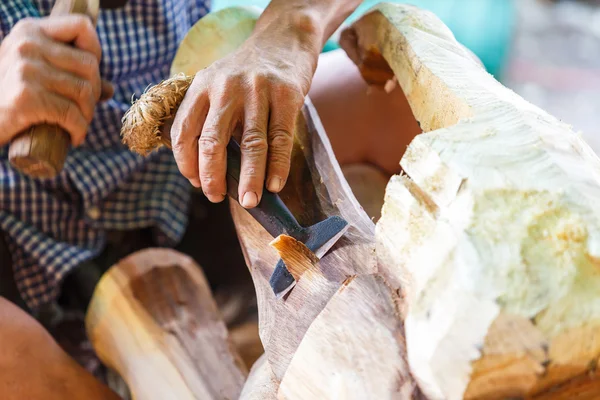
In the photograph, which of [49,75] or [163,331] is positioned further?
[163,331]

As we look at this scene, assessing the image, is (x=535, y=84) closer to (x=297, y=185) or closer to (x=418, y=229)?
(x=297, y=185)

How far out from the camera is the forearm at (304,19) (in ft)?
2.72

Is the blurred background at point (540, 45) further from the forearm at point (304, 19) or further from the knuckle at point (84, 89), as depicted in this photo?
the knuckle at point (84, 89)

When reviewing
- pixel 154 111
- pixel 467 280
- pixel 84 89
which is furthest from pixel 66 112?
pixel 467 280

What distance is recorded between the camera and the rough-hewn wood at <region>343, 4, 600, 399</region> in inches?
16.5

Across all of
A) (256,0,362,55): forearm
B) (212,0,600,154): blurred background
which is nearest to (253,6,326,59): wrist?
(256,0,362,55): forearm

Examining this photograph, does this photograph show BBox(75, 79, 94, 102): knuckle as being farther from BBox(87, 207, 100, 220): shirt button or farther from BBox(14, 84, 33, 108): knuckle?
BBox(87, 207, 100, 220): shirt button

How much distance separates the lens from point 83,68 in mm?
861

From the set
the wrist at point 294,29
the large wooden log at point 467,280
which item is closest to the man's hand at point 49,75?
the wrist at point 294,29

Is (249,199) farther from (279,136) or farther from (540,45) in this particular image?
(540,45)

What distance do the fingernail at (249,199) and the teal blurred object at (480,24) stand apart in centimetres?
129

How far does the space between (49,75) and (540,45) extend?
2.14m

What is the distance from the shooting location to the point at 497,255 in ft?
1.43

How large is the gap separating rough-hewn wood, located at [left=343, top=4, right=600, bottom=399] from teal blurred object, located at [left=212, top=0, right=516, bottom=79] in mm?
1399
